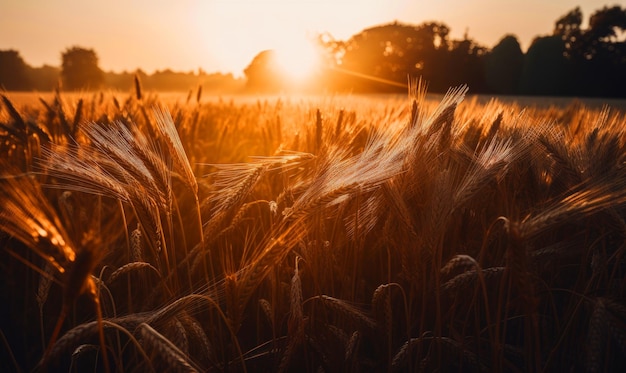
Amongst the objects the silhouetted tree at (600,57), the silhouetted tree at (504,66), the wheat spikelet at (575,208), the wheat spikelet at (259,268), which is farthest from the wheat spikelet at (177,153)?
the silhouetted tree at (504,66)

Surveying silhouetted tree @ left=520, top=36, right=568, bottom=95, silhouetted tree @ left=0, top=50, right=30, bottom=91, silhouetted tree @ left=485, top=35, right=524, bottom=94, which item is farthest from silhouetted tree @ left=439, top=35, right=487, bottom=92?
silhouetted tree @ left=0, top=50, right=30, bottom=91

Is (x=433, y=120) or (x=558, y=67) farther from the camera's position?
(x=558, y=67)

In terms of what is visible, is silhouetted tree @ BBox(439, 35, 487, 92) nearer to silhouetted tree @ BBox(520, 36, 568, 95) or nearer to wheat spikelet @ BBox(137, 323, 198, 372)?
silhouetted tree @ BBox(520, 36, 568, 95)

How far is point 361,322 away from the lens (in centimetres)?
112

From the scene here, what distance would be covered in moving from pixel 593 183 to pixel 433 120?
43 centimetres

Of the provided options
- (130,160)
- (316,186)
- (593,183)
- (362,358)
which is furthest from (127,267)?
(593,183)

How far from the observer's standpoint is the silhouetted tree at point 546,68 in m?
28.3

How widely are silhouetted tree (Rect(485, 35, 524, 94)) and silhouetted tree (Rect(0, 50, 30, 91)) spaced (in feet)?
117

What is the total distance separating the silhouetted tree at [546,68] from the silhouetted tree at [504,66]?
0.89 metres

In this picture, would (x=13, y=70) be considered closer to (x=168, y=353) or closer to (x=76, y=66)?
(x=76, y=66)

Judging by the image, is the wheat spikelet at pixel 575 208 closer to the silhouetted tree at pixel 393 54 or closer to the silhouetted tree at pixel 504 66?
the silhouetted tree at pixel 393 54

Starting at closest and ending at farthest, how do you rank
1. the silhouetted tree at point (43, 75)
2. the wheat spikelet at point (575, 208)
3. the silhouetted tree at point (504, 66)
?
the wheat spikelet at point (575, 208)
the silhouetted tree at point (504, 66)
the silhouetted tree at point (43, 75)

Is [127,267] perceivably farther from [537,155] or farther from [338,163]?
[537,155]

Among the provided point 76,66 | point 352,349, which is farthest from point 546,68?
point 76,66
